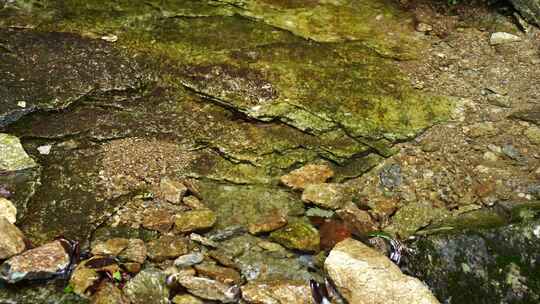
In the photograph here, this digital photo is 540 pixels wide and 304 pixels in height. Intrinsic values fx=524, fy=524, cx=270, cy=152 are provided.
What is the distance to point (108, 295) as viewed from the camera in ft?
8.52

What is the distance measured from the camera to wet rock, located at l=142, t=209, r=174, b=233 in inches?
121

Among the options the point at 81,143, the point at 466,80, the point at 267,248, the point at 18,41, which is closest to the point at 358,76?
the point at 466,80

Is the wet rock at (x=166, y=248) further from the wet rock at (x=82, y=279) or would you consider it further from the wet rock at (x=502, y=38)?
the wet rock at (x=502, y=38)

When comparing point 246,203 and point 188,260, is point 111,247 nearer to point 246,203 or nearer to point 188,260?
point 188,260

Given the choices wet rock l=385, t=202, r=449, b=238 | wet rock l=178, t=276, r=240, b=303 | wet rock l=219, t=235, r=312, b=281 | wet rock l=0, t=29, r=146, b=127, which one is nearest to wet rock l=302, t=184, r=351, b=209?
wet rock l=385, t=202, r=449, b=238

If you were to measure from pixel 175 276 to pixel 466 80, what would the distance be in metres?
2.96

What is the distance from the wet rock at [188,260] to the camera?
2.85 meters

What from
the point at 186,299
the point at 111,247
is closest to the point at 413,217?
the point at 186,299

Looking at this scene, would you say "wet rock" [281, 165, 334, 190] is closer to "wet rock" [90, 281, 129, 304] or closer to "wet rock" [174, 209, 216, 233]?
"wet rock" [174, 209, 216, 233]

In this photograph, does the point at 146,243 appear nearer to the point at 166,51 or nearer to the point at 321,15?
the point at 166,51

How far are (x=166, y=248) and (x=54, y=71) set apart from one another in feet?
6.39

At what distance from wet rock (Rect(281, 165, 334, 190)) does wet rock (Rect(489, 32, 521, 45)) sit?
2.38 m

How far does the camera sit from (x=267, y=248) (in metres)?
3.04

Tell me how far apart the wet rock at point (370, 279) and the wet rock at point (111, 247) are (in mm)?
1130
